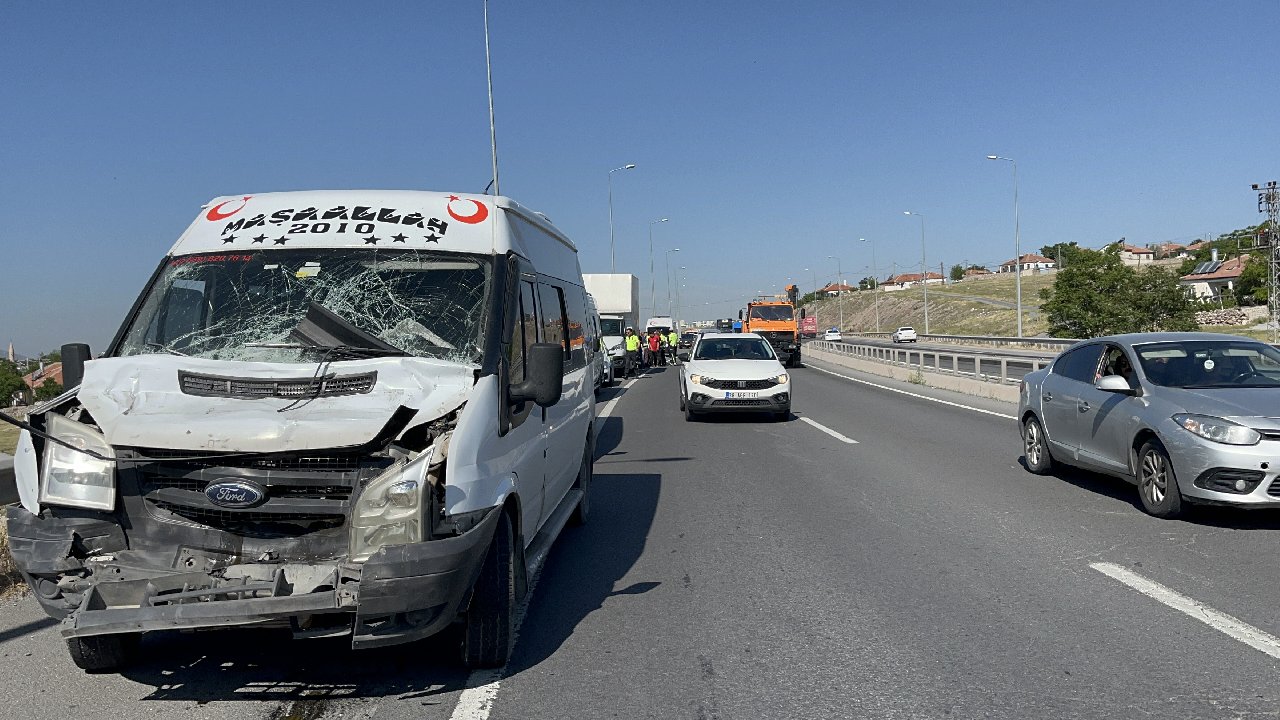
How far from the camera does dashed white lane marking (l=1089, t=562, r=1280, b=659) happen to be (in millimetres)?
4823

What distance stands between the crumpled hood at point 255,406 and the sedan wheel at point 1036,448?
761 cm

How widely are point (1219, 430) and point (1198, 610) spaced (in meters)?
2.50

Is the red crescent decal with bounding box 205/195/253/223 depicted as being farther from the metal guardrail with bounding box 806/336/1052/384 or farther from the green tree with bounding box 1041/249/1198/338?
the green tree with bounding box 1041/249/1198/338

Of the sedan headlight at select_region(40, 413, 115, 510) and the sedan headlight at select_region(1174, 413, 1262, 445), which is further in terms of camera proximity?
the sedan headlight at select_region(1174, 413, 1262, 445)

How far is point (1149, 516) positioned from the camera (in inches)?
318

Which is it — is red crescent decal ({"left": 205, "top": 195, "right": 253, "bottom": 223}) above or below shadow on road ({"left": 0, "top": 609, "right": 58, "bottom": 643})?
above

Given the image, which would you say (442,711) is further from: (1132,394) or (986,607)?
(1132,394)

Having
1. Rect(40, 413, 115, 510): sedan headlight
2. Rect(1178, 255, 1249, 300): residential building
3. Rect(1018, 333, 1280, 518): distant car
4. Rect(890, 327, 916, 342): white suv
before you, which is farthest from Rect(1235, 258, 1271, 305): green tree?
Rect(40, 413, 115, 510): sedan headlight

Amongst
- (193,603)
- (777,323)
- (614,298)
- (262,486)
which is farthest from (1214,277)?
(193,603)

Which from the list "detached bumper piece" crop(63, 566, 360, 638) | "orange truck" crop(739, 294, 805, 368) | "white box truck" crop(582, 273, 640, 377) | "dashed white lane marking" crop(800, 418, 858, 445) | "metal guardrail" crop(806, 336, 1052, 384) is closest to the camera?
"detached bumper piece" crop(63, 566, 360, 638)

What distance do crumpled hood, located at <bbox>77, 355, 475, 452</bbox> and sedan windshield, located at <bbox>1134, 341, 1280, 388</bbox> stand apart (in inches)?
256

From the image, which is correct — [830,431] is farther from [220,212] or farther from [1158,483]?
[220,212]

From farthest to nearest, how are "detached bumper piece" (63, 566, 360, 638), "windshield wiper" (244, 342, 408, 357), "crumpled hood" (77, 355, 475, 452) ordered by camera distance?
"windshield wiper" (244, 342, 408, 357) → "crumpled hood" (77, 355, 475, 452) → "detached bumper piece" (63, 566, 360, 638)

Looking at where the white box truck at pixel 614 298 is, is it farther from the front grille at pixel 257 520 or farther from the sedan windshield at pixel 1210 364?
the front grille at pixel 257 520
